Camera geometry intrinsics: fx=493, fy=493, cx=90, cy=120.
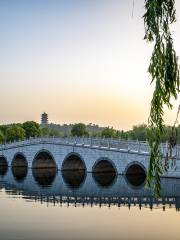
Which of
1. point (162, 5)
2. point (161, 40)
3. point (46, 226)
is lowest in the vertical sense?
point (46, 226)

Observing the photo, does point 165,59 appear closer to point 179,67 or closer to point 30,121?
point 179,67

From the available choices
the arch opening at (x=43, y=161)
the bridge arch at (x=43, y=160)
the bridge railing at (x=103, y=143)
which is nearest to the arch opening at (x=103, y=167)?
the bridge railing at (x=103, y=143)

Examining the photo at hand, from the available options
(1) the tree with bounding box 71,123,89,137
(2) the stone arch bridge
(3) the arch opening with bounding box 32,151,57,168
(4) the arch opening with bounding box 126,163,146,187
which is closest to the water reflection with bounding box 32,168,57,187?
(3) the arch opening with bounding box 32,151,57,168

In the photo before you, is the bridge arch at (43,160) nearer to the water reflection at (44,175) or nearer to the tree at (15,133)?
the water reflection at (44,175)

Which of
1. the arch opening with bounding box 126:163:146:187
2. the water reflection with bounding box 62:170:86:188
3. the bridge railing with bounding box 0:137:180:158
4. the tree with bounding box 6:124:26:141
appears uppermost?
the tree with bounding box 6:124:26:141

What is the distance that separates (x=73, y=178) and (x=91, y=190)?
11433 millimetres

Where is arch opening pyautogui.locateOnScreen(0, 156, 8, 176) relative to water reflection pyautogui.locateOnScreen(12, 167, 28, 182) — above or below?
above

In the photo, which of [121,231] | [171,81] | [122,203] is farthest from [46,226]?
[171,81]

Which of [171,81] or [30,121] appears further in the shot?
[30,121]

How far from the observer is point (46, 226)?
23.3m

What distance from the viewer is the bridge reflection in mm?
30969

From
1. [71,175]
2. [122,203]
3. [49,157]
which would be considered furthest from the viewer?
[49,157]

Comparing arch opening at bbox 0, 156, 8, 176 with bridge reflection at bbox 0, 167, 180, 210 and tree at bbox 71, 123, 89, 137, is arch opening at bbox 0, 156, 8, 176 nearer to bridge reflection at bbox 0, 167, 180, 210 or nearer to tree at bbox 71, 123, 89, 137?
bridge reflection at bbox 0, 167, 180, 210

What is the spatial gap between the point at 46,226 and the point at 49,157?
129 feet
